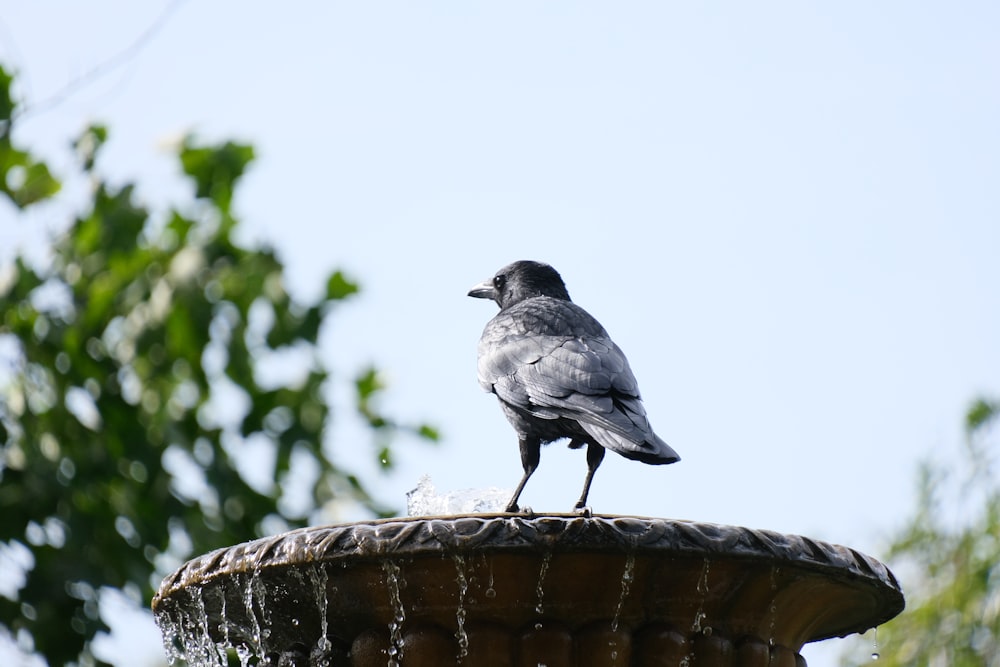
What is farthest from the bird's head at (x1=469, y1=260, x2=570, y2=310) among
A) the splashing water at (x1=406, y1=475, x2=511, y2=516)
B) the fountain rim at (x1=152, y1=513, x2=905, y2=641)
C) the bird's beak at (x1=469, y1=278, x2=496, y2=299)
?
the fountain rim at (x1=152, y1=513, x2=905, y2=641)

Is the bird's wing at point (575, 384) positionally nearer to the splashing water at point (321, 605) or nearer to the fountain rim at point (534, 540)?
the fountain rim at point (534, 540)

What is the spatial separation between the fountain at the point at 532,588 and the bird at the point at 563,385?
38cm

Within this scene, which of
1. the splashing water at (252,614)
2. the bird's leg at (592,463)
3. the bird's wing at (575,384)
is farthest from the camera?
the bird's leg at (592,463)

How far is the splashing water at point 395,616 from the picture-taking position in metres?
3.23

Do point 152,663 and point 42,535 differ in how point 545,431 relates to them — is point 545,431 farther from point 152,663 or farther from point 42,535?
point 152,663

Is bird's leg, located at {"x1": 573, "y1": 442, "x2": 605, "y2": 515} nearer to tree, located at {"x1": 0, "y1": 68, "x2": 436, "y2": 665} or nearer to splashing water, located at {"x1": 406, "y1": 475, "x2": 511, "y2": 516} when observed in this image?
splashing water, located at {"x1": 406, "y1": 475, "x2": 511, "y2": 516}

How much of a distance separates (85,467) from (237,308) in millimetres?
1034

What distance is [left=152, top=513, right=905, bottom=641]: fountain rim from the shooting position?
3105 mm

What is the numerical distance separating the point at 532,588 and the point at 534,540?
0.18m

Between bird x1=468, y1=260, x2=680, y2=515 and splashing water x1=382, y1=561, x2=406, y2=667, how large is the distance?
0.71 metres

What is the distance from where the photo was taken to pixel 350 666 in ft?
11.3

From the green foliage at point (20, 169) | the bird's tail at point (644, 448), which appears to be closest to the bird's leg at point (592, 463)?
the bird's tail at point (644, 448)

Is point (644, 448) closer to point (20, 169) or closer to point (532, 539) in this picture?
point (532, 539)

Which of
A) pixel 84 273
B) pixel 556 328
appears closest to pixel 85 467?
pixel 84 273
